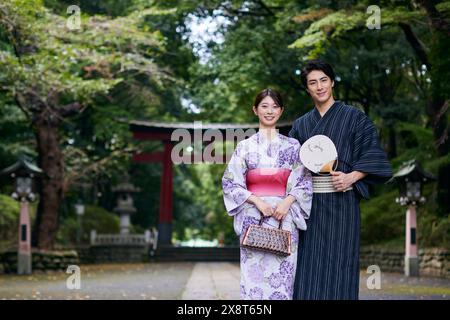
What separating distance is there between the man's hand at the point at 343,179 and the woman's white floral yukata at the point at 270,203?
7.2 inches

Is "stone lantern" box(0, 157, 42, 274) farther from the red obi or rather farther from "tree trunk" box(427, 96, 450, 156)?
the red obi

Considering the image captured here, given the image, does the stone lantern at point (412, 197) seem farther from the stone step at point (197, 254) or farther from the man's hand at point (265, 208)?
the man's hand at point (265, 208)

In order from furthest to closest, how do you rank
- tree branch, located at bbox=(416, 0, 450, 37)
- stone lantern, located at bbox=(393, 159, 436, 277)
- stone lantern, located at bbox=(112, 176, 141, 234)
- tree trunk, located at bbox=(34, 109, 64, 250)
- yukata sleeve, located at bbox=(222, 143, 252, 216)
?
1. stone lantern, located at bbox=(112, 176, 141, 234)
2. tree trunk, located at bbox=(34, 109, 64, 250)
3. stone lantern, located at bbox=(393, 159, 436, 277)
4. tree branch, located at bbox=(416, 0, 450, 37)
5. yukata sleeve, located at bbox=(222, 143, 252, 216)

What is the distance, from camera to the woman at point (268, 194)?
17.0 ft

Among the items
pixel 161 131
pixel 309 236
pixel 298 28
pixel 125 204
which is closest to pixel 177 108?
pixel 161 131

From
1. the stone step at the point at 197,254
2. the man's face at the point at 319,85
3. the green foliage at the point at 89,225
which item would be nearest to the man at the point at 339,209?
the man's face at the point at 319,85

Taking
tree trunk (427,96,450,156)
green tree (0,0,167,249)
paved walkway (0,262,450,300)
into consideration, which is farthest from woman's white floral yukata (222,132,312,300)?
tree trunk (427,96,450,156)

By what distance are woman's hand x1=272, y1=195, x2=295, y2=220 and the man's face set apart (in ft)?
2.57

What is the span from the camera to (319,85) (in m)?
5.35

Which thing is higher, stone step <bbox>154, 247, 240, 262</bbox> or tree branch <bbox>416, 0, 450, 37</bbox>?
tree branch <bbox>416, 0, 450, 37</bbox>

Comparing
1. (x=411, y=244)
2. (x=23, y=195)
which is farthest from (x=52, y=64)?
(x=411, y=244)

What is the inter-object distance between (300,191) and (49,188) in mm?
15325

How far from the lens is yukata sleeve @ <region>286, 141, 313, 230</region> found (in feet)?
17.0

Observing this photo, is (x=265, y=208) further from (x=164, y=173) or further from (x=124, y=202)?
(x=164, y=173)
